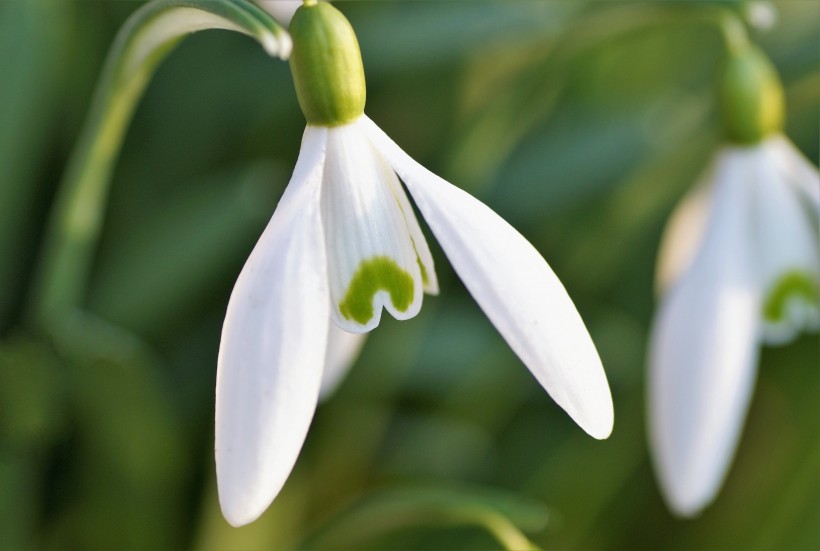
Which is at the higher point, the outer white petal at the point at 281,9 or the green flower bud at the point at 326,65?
the outer white petal at the point at 281,9

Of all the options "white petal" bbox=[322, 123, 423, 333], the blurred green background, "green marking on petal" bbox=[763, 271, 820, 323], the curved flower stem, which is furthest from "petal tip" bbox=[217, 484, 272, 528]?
"green marking on petal" bbox=[763, 271, 820, 323]

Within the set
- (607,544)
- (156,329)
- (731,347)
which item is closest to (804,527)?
(607,544)

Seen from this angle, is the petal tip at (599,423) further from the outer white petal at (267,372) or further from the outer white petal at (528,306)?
the outer white petal at (267,372)

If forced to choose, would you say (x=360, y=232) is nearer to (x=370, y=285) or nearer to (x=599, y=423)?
(x=370, y=285)

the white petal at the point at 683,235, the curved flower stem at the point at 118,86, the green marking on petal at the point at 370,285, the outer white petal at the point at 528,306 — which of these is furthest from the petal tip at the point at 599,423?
the white petal at the point at 683,235

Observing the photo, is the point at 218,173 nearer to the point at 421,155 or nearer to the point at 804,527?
the point at 421,155

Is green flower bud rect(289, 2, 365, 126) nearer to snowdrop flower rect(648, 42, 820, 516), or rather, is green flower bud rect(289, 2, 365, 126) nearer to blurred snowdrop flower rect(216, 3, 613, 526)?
blurred snowdrop flower rect(216, 3, 613, 526)
